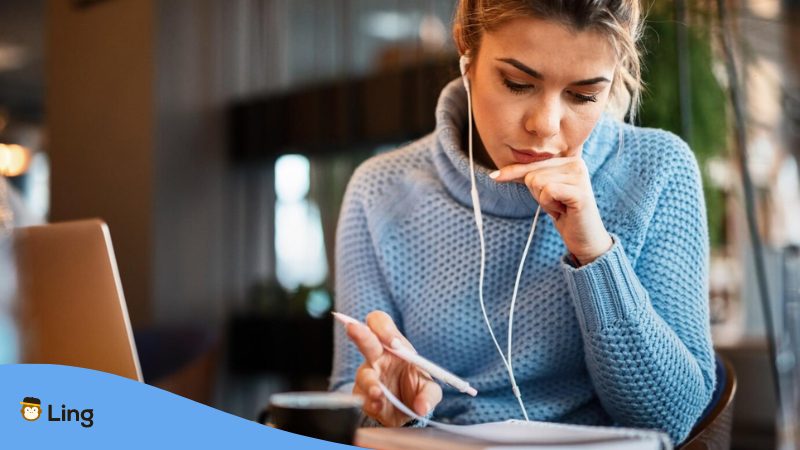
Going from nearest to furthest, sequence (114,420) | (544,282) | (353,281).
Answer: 1. (114,420)
2. (544,282)
3. (353,281)

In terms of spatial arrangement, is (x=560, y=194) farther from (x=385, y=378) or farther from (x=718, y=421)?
(x=718, y=421)

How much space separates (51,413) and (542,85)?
58 centimetres

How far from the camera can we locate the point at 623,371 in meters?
0.93

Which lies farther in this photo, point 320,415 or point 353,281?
point 353,281

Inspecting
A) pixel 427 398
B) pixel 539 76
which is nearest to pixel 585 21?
pixel 539 76

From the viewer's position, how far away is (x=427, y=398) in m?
0.85

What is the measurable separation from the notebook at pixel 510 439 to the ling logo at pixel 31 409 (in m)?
0.27

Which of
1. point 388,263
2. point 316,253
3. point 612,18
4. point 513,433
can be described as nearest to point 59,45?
point 316,253

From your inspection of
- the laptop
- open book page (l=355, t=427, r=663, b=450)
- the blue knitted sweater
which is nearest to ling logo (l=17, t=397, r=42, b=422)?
the laptop

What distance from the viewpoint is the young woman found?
0.89m

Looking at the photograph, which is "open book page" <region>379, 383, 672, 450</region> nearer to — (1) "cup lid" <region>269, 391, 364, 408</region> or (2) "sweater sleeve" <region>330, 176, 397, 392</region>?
(1) "cup lid" <region>269, 391, 364, 408</region>

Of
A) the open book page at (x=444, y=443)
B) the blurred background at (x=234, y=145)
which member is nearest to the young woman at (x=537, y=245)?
the open book page at (x=444, y=443)

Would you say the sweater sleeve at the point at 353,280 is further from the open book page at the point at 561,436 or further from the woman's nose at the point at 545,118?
the open book page at the point at 561,436

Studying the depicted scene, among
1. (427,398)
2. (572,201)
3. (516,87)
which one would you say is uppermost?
(516,87)
